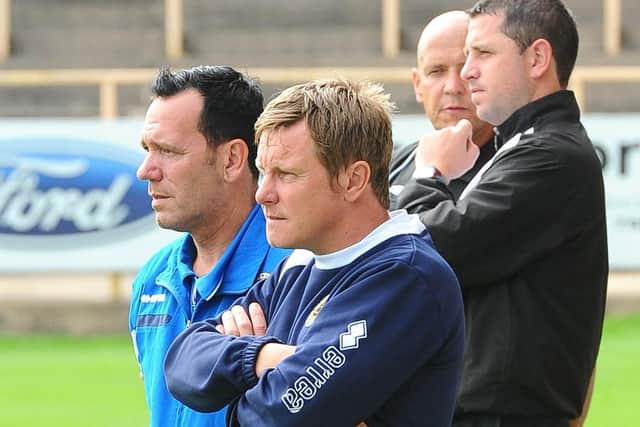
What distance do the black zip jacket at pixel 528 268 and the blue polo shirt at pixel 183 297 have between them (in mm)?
578

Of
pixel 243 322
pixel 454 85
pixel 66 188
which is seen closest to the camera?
pixel 243 322

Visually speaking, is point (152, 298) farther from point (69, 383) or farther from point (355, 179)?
point (69, 383)

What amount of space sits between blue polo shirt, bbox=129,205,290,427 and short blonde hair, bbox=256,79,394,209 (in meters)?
0.52

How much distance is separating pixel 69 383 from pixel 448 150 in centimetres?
594

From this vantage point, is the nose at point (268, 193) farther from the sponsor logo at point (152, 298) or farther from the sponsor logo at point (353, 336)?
the sponsor logo at point (152, 298)

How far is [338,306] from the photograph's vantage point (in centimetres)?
256

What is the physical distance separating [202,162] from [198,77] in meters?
0.21

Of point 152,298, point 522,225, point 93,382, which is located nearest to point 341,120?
point 152,298

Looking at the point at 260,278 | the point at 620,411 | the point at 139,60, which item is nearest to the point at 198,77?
the point at 260,278

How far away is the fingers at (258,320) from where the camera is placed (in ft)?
9.02

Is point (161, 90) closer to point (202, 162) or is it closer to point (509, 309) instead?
point (202, 162)

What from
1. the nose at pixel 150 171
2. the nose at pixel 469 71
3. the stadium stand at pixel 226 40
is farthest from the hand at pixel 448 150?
the stadium stand at pixel 226 40

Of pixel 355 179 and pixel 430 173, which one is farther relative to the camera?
pixel 430 173

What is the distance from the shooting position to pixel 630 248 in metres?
11.3
